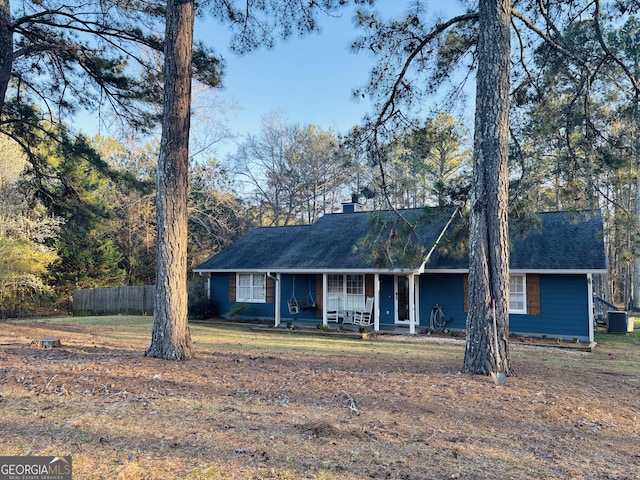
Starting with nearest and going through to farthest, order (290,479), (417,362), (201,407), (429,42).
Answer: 1. (290,479)
2. (201,407)
3. (417,362)
4. (429,42)

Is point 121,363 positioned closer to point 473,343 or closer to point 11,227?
point 473,343

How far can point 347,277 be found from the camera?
16891mm

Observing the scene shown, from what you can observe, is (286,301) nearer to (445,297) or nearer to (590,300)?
(445,297)

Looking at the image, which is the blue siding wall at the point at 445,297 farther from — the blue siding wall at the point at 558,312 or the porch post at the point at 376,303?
the porch post at the point at 376,303

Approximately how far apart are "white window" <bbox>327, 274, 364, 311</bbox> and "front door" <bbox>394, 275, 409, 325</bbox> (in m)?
1.30

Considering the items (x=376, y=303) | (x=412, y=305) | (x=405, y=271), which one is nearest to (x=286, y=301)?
(x=376, y=303)

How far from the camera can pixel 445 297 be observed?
1522 cm

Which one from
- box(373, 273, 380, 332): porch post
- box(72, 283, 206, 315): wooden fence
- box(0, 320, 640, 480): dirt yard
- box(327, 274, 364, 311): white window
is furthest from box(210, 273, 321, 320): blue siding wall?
box(0, 320, 640, 480): dirt yard

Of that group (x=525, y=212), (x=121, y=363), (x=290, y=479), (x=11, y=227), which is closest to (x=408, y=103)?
(x=525, y=212)

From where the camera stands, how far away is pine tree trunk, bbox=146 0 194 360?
7445 millimetres

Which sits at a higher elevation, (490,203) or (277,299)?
(490,203)

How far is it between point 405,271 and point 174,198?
8.06 m

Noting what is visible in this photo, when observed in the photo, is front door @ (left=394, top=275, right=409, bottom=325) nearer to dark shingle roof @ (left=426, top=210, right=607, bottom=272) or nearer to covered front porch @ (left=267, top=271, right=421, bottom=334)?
covered front porch @ (left=267, top=271, right=421, bottom=334)

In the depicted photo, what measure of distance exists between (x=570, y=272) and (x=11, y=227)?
62.9 feet
